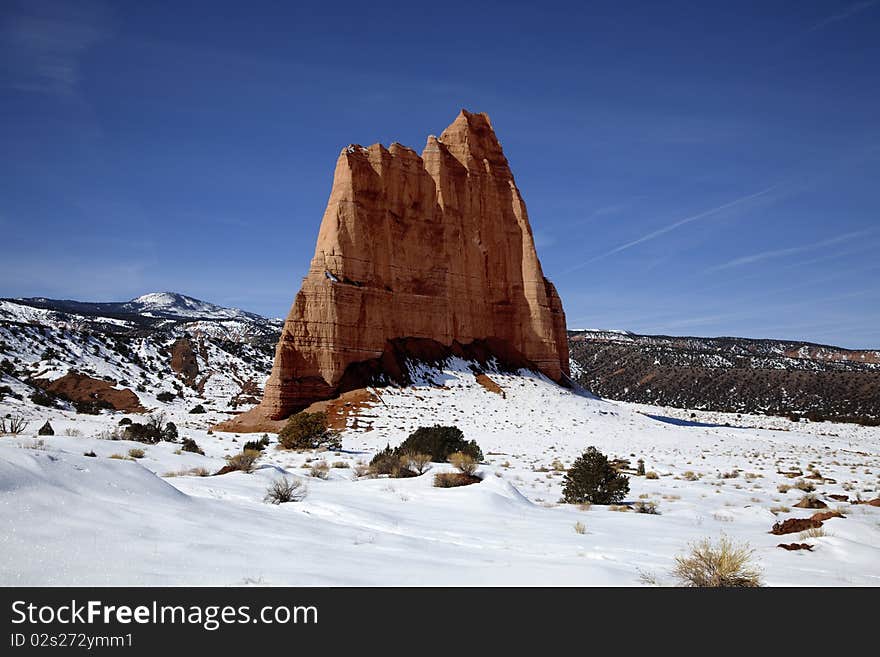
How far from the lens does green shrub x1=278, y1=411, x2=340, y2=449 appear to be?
74.8ft

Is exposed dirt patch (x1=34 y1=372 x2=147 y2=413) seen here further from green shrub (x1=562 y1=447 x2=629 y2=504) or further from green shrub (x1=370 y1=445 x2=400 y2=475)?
green shrub (x1=562 y1=447 x2=629 y2=504)

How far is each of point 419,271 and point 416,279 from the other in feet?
2.59

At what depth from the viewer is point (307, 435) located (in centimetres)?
2309

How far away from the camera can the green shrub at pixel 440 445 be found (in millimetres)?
19578

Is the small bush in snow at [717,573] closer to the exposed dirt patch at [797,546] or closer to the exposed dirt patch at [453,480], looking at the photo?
the exposed dirt patch at [797,546]

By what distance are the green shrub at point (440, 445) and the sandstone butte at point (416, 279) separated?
14049 millimetres

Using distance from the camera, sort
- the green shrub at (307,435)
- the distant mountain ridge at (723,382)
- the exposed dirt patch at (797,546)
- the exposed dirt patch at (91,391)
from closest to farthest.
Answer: the exposed dirt patch at (797,546)
the green shrub at (307,435)
the exposed dirt patch at (91,391)
the distant mountain ridge at (723,382)

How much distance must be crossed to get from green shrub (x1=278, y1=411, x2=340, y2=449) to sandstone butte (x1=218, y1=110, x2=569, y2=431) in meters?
9.02

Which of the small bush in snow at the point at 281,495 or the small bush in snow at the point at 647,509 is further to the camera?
the small bush in snow at the point at 647,509

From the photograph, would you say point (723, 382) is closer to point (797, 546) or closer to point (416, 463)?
point (416, 463)

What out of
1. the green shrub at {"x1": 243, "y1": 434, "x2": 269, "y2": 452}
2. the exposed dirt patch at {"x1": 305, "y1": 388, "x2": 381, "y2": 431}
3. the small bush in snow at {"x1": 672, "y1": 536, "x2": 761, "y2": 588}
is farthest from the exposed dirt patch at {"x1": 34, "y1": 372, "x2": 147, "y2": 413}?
the small bush in snow at {"x1": 672, "y1": 536, "x2": 761, "y2": 588}

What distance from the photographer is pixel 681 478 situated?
17.9 metres

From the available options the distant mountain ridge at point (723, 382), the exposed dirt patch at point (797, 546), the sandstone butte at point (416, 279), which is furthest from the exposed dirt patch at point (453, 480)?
the distant mountain ridge at point (723, 382)
